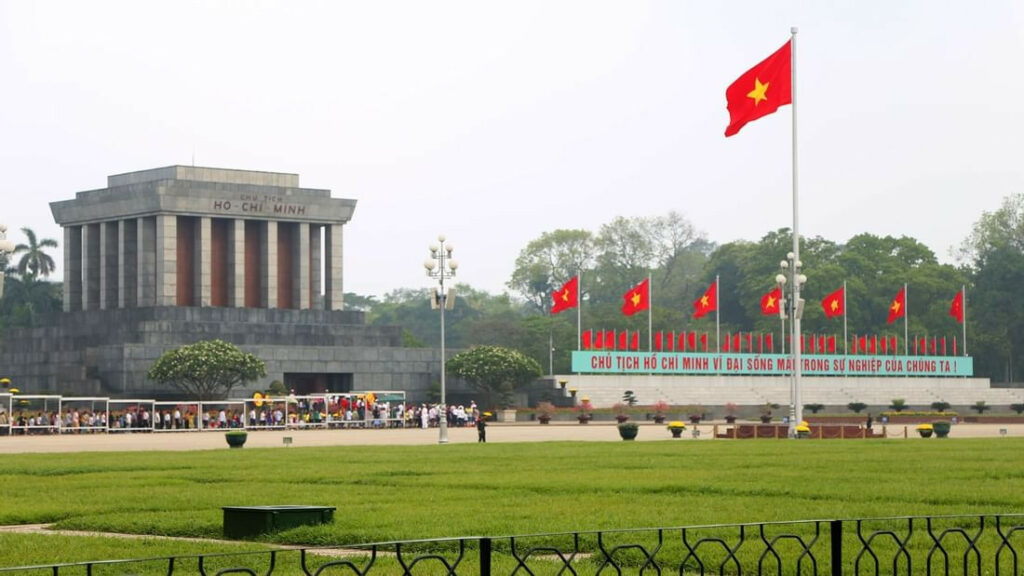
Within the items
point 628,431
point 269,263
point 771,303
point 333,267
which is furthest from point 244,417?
point 771,303

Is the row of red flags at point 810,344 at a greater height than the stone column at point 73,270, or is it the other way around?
the stone column at point 73,270

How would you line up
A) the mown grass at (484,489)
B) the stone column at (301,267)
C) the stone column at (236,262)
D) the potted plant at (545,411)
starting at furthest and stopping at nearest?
the stone column at (301,267), the stone column at (236,262), the potted plant at (545,411), the mown grass at (484,489)

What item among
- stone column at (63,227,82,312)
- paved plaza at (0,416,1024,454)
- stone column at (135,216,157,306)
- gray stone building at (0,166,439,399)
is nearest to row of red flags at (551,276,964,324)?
gray stone building at (0,166,439,399)

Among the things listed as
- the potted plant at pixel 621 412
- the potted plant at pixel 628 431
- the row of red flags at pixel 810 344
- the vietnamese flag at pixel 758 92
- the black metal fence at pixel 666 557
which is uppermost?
the vietnamese flag at pixel 758 92

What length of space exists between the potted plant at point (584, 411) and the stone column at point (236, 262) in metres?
20.2

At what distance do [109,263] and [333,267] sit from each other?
1301cm

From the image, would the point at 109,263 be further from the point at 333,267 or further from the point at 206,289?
the point at 333,267

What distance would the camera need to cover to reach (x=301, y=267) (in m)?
Result: 94.8

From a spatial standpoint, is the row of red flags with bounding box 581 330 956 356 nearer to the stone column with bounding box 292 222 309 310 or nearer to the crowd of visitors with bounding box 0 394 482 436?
the stone column with bounding box 292 222 309 310

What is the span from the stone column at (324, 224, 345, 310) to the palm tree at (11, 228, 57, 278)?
2917 cm

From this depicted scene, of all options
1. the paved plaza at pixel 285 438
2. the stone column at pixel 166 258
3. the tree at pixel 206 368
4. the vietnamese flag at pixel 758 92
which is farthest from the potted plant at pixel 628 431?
the stone column at pixel 166 258

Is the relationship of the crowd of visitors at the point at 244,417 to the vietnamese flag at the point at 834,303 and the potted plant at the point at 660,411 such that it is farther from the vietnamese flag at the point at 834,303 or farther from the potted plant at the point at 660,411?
the vietnamese flag at the point at 834,303

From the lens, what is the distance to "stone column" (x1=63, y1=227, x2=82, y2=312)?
97.8 m

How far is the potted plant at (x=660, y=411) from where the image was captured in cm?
8244
